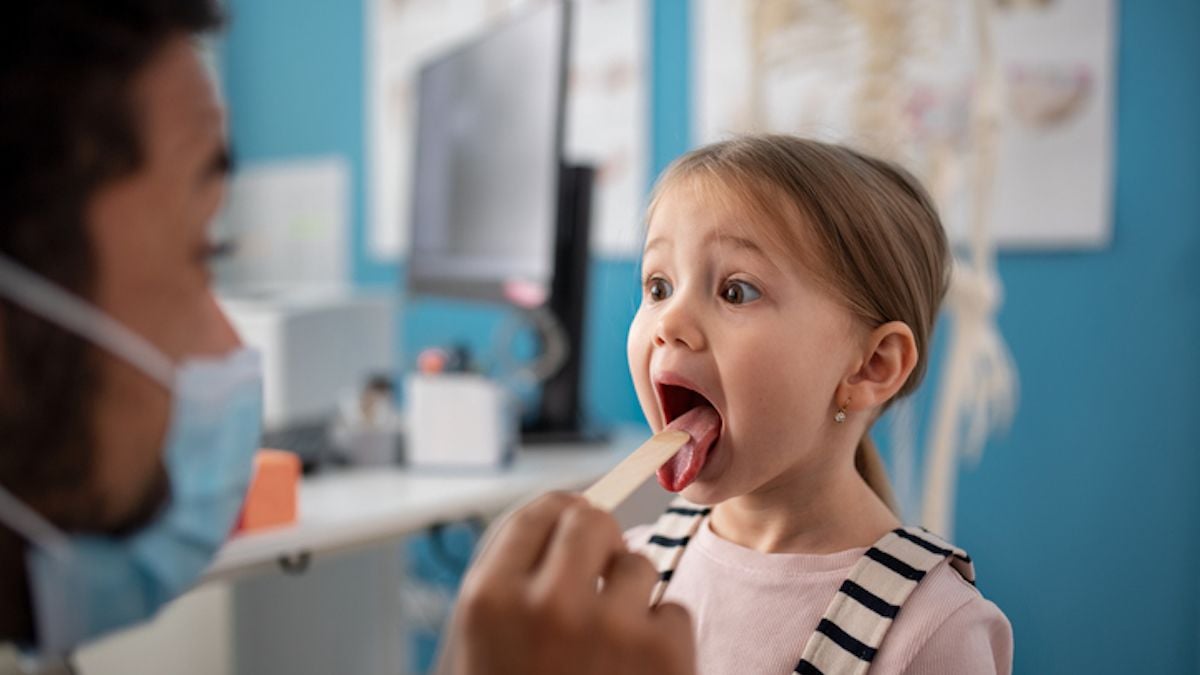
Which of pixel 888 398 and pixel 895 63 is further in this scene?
pixel 895 63

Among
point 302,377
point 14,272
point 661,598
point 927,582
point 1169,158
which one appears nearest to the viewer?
point 14,272

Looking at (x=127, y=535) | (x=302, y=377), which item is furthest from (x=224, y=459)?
(x=302, y=377)

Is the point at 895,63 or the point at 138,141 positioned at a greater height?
the point at 895,63

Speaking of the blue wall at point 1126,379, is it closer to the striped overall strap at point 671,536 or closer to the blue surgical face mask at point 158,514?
the striped overall strap at point 671,536

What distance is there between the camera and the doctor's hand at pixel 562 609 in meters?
0.41

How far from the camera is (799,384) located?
66cm

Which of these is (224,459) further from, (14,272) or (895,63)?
(895,63)

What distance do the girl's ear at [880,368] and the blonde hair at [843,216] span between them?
0.04 ft

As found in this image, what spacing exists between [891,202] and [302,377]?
1.39 meters

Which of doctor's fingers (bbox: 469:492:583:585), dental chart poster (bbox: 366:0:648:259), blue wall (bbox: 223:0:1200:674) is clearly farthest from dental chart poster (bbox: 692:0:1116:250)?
doctor's fingers (bbox: 469:492:583:585)

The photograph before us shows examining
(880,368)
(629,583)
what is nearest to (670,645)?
(629,583)

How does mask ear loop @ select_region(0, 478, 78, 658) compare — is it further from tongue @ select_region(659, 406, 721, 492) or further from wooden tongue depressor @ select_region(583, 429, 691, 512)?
tongue @ select_region(659, 406, 721, 492)

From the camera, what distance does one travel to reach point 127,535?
0.42 meters

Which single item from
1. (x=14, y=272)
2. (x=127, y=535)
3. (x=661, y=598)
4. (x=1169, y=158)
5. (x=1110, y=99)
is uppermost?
(x=1110, y=99)
